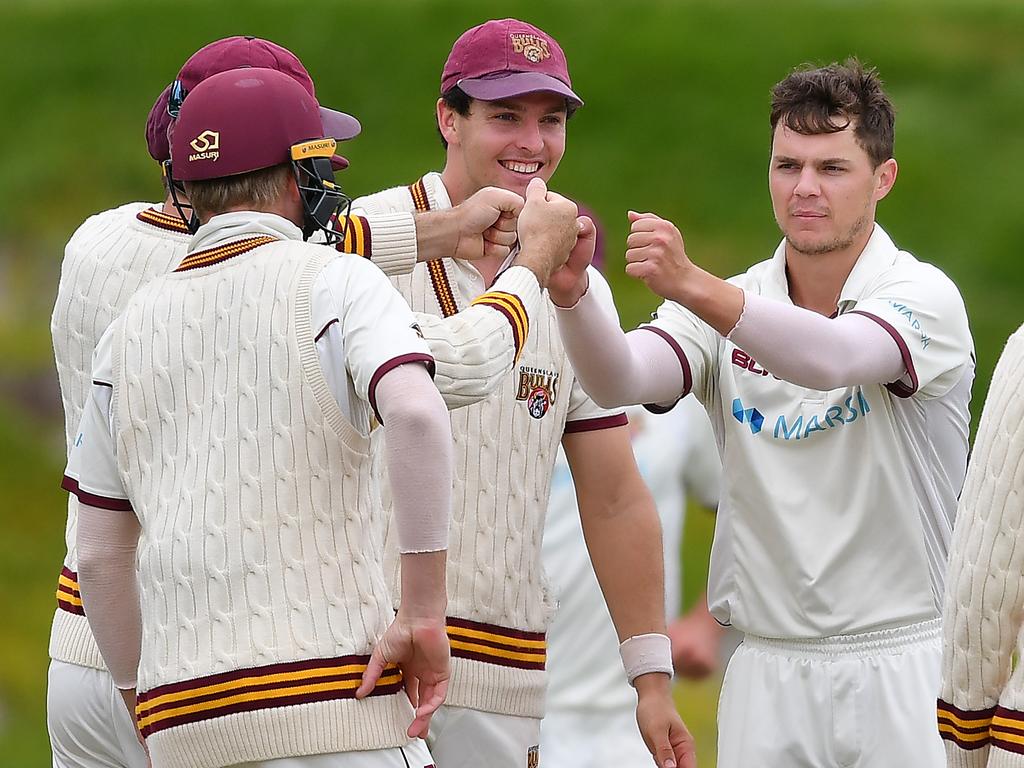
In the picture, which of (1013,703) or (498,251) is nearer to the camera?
(1013,703)

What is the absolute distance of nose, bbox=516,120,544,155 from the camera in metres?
4.29

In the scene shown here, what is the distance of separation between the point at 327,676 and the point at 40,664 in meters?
5.91

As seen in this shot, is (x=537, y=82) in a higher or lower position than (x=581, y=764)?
higher

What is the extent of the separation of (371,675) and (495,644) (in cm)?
95

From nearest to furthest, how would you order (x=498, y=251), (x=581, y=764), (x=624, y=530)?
(x=498, y=251), (x=624, y=530), (x=581, y=764)

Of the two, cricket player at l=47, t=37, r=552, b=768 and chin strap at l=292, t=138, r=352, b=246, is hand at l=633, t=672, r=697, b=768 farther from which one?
chin strap at l=292, t=138, r=352, b=246

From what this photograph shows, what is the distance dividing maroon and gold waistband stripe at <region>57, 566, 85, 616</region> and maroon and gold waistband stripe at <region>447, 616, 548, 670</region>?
0.77 m

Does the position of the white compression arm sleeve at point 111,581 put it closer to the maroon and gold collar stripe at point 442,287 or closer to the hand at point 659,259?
the maroon and gold collar stripe at point 442,287

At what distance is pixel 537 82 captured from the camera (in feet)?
13.9

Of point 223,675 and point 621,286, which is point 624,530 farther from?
point 621,286

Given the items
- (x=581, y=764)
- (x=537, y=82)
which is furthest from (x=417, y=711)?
(x=581, y=764)

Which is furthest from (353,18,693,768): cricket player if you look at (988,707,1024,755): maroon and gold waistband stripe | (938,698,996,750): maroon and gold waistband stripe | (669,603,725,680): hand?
(669,603,725,680): hand

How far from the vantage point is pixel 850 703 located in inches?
159

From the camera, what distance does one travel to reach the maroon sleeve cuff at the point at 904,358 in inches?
155
